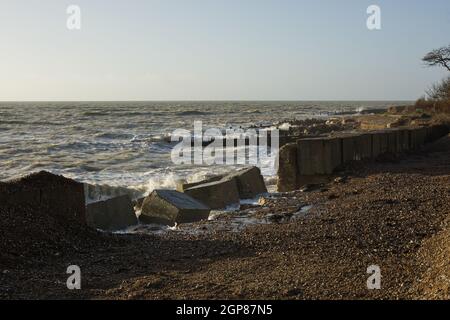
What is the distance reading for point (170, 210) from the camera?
979cm

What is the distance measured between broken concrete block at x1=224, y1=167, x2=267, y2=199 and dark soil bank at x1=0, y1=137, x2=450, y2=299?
269 cm

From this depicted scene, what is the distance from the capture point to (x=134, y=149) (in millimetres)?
27141

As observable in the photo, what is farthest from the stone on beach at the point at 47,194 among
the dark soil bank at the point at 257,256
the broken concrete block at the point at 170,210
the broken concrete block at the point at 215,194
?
the broken concrete block at the point at 215,194

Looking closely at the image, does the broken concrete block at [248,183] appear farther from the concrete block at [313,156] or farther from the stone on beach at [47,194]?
the stone on beach at [47,194]

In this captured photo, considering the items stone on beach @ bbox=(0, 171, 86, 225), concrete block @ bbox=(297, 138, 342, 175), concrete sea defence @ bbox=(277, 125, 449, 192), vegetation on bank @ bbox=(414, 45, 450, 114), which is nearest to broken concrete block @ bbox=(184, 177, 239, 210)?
concrete sea defence @ bbox=(277, 125, 449, 192)

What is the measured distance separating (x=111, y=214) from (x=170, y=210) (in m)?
1.03

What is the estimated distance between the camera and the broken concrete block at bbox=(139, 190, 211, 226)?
9711 mm

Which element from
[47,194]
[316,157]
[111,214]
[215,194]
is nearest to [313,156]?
[316,157]

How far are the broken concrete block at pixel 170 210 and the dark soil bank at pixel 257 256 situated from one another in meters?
1.21

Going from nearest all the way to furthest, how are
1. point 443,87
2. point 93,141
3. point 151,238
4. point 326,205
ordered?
1. point 151,238
2. point 326,205
3. point 93,141
4. point 443,87

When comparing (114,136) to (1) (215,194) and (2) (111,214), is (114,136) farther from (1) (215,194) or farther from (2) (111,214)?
(2) (111,214)
